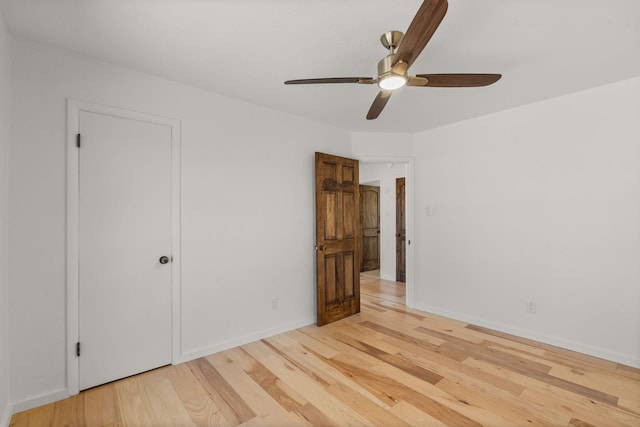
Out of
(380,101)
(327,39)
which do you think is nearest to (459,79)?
(380,101)

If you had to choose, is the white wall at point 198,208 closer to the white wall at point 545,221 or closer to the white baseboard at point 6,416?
the white baseboard at point 6,416

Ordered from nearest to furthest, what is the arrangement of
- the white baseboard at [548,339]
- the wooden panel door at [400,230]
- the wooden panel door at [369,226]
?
1. the white baseboard at [548,339]
2. the wooden panel door at [400,230]
3. the wooden panel door at [369,226]

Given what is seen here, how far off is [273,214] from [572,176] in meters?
3.09

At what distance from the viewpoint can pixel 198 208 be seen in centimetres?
276

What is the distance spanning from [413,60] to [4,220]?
2.73m

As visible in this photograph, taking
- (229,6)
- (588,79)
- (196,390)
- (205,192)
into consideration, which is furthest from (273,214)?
(588,79)

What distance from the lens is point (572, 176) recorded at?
2912mm

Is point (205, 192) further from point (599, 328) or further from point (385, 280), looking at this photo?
point (385, 280)

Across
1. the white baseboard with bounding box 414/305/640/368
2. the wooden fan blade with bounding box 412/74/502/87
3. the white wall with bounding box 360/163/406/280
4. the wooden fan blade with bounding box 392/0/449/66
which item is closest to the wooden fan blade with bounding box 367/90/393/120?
the wooden fan blade with bounding box 412/74/502/87

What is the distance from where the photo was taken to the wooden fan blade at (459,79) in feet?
5.89

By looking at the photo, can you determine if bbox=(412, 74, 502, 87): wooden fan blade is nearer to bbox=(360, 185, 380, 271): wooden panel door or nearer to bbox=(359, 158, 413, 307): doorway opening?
bbox=(359, 158, 413, 307): doorway opening

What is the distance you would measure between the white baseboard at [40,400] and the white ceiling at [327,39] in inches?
97.3

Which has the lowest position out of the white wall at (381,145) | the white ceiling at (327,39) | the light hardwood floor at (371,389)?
the light hardwood floor at (371,389)

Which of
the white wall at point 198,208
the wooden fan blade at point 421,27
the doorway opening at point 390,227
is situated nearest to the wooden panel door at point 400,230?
the doorway opening at point 390,227
